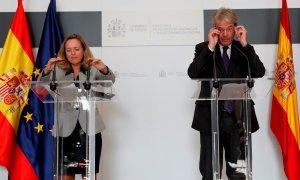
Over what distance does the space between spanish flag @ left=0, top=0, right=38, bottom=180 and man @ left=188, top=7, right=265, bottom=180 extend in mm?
1553

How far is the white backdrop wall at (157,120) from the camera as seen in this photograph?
11.6ft

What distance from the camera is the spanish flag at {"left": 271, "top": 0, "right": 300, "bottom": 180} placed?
10.8 feet

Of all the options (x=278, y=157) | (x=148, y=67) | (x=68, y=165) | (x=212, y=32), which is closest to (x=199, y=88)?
(x=212, y=32)

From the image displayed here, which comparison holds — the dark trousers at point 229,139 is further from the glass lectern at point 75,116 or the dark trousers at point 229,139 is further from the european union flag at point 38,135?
the european union flag at point 38,135

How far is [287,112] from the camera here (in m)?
3.29

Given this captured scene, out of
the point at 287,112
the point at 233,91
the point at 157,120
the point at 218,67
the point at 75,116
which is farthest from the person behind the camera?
the point at 157,120

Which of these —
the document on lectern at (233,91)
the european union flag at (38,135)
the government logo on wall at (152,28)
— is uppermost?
the government logo on wall at (152,28)

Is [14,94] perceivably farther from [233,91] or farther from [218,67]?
[233,91]

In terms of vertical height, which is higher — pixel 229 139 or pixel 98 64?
pixel 98 64

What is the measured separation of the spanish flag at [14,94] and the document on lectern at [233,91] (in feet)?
5.95

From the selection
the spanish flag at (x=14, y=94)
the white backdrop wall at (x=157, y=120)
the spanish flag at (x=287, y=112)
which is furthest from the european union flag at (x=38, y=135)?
the spanish flag at (x=287, y=112)

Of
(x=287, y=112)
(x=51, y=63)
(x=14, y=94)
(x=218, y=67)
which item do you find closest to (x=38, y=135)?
(x=14, y=94)

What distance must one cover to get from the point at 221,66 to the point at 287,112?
1.19 m

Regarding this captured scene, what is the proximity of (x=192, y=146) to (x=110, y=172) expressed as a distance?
0.73 metres
